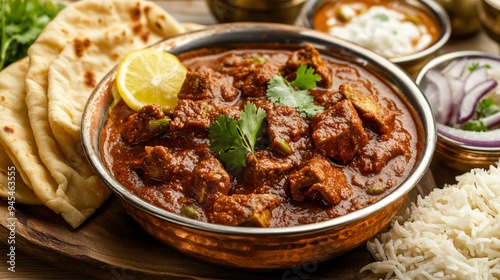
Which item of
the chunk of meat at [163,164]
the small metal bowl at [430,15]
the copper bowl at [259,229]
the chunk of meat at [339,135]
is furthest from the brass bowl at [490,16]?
the chunk of meat at [163,164]

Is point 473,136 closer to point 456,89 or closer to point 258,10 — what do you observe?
point 456,89

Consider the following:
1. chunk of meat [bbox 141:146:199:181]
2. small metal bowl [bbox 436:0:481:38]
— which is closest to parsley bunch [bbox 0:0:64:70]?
chunk of meat [bbox 141:146:199:181]

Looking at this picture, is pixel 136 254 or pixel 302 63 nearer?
pixel 136 254

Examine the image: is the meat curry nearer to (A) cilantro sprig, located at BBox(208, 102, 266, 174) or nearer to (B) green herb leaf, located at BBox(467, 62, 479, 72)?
(A) cilantro sprig, located at BBox(208, 102, 266, 174)

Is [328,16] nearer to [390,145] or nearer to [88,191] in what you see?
[390,145]

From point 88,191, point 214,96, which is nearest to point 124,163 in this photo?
point 88,191

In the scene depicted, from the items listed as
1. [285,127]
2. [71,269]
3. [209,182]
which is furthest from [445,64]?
[71,269]
